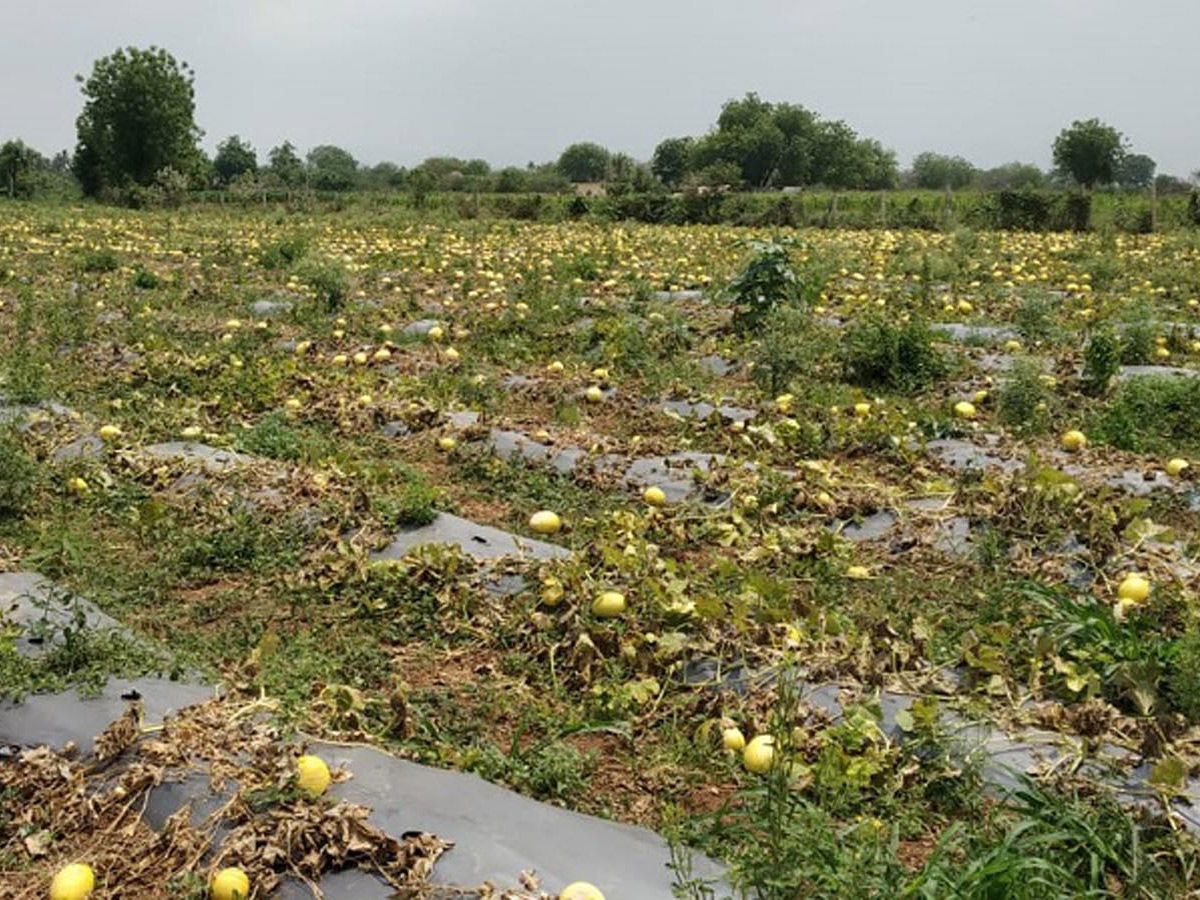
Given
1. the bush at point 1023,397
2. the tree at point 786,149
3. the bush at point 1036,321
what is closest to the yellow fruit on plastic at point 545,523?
the bush at point 1023,397

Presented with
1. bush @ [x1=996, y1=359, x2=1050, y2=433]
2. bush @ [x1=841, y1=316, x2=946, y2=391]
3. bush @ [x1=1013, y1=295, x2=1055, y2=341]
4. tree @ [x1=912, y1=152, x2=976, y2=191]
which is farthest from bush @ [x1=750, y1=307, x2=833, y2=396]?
tree @ [x1=912, y1=152, x2=976, y2=191]

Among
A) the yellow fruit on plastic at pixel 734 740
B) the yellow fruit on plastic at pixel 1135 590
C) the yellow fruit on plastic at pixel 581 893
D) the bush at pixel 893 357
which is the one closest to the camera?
the yellow fruit on plastic at pixel 581 893

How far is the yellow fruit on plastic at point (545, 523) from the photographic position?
19.8 feet

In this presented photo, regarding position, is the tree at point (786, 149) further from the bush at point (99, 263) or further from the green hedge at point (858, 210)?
the bush at point (99, 263)

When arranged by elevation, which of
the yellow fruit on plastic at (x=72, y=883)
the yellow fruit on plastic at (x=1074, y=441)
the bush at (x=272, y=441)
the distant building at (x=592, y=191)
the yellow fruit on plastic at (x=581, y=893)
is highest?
the distant building at (x=592, y=191)

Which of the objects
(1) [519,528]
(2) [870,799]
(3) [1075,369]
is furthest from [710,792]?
(3) [1075,369]

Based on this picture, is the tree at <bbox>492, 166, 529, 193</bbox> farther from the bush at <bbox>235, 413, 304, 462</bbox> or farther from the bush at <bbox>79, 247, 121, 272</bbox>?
the bush at <bbox>235, 413, 304, 462</bbox>

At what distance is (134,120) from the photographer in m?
52.7

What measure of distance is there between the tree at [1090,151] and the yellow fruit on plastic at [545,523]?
52.2 m

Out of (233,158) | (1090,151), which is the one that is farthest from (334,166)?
(1090,151)

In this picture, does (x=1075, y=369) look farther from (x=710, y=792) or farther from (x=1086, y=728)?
(x=710, y=792)

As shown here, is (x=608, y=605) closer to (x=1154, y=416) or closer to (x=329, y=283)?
(x=1154, y=416)

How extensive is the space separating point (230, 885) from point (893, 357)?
7.37m

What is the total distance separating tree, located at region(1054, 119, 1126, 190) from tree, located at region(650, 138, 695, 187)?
4294 centimetres
